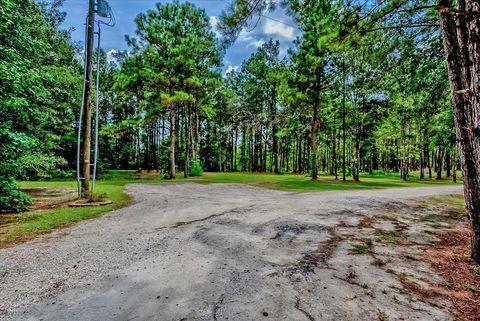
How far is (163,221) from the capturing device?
620cm

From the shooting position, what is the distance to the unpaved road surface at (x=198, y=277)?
2561 millimetres

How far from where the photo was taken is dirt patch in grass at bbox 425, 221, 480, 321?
9.20 ft

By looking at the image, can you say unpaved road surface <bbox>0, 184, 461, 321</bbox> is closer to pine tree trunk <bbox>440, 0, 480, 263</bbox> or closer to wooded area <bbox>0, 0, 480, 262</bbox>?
pine tree trunk <bbox>440, 0, 480, 263</bbox>

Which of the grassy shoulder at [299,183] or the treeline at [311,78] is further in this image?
the grassy shoulder at [299,183]

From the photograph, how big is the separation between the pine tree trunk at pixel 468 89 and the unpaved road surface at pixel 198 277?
5.67 feet

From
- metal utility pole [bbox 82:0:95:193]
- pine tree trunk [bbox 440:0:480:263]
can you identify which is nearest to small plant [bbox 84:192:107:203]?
metal utility pole [bbox 82:0:95:193]

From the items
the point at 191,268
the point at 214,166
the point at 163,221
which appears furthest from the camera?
the point at 214,166

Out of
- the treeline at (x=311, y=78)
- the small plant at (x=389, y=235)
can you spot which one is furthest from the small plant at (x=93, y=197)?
the small plant at (x=389, y=235)

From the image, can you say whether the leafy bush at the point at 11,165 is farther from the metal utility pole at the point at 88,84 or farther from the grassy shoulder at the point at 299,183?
the grassy shoulder at the point at 299,183

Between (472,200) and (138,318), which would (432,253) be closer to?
(472,200)

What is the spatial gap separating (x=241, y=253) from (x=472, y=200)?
3.42m

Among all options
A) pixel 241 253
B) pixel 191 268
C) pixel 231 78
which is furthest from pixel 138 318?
pixel 231 78

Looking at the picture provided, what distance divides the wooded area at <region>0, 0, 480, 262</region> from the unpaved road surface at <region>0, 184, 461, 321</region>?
2.36 m

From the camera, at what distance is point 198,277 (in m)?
3.23
